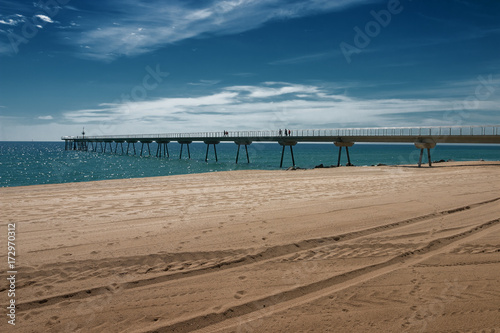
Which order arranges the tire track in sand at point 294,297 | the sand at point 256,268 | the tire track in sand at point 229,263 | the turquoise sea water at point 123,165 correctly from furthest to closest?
the turquoise sea water at point 123,165
the tire track in sand at point 229,263
the sand at point 256,268
the tire track in sand at point 294,297

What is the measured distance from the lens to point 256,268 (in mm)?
5215

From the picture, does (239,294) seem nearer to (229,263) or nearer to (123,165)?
(229,263)

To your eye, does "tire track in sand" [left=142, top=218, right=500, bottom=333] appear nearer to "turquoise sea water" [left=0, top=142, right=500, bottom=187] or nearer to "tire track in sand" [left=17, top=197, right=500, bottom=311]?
"tire track in sand" [left=17, top=197, right=500, bottom=311]

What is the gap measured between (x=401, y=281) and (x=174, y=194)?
27.9 feet

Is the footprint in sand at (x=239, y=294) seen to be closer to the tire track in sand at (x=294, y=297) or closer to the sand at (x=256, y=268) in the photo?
the sand at (x=256, y=268)

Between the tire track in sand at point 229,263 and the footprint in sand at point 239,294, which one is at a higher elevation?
the tire track in sand at point 229,263

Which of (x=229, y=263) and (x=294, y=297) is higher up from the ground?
(x=229, y=263)

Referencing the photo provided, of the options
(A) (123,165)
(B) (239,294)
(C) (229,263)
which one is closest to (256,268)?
(C) (229,263)

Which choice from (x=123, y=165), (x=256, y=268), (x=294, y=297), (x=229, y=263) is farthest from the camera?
(x=123, y=165)

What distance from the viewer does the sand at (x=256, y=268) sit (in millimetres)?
3889

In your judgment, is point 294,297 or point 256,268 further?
point 256,268

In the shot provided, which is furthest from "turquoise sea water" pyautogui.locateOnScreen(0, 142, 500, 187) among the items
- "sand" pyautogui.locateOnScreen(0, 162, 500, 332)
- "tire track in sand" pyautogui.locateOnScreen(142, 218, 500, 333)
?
"tire track in sand" pyautogui.locateOnScreen(142, 218, 500, 333)

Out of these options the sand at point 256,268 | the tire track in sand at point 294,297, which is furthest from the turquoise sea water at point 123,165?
the tire track in sand at point 294,297

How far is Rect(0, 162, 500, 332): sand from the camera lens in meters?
3.89
